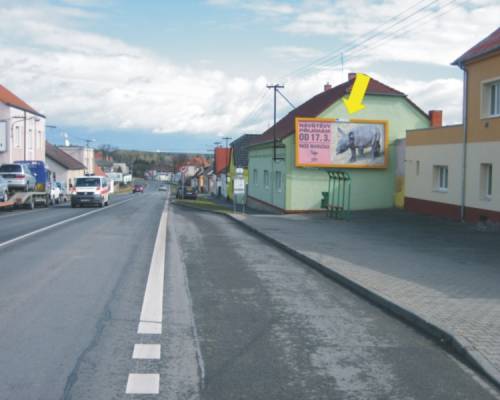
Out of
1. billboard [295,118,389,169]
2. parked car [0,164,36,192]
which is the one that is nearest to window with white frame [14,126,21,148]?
parked car [0,164,36,192]

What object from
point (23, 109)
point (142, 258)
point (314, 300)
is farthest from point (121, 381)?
point (23, 109)

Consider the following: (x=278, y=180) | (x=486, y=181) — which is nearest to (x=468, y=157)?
(x=486, y=181)

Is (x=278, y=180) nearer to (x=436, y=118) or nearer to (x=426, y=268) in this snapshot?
(x=436, y=118)

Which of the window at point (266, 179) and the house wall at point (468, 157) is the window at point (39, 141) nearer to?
the window at point (266, 179)

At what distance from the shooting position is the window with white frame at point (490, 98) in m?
21.5

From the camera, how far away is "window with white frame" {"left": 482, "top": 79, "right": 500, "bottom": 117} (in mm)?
21453

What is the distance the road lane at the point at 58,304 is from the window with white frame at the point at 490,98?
12.5m

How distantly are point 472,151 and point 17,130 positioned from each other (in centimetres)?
4761

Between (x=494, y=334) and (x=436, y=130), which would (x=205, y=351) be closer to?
(x=494, y=334)

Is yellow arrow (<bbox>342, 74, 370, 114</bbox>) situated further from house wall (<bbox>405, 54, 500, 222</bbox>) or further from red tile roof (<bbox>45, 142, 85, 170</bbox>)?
red tile roof (<bbox>45, 142, 85, 170</bbox>)

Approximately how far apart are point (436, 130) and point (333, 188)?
7.87 m

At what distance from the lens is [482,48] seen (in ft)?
72.2

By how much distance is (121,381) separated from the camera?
18.0ft

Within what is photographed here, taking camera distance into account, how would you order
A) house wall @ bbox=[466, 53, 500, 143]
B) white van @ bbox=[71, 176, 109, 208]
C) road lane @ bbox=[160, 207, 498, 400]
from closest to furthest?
road lane @ bbox=[160, 207, 498, 400], house wall @ bbox=[466, 53, 500, 143], white van @ bbox=[71, 176, 109, 208]
